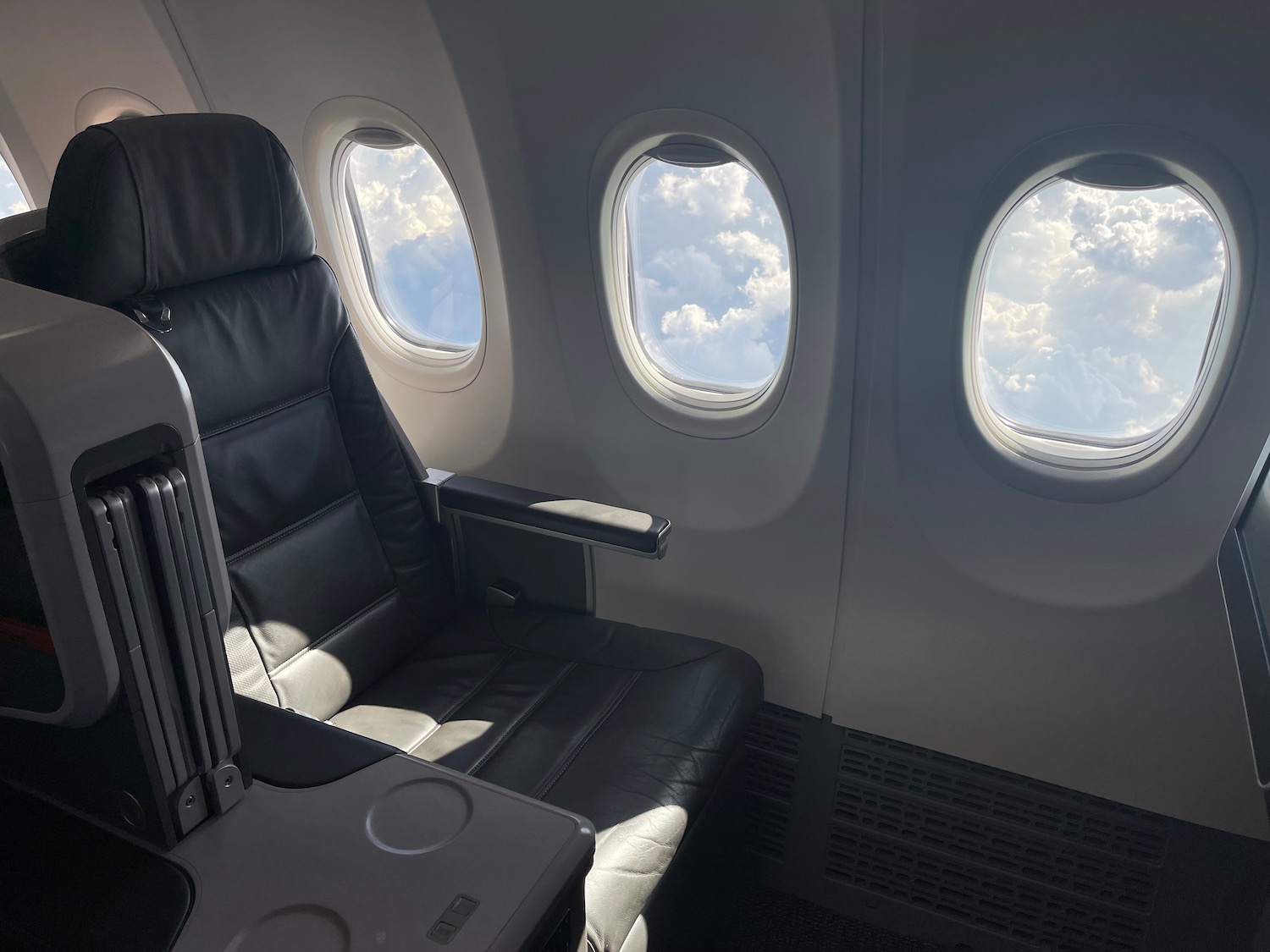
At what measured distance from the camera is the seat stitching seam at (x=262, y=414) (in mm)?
1827

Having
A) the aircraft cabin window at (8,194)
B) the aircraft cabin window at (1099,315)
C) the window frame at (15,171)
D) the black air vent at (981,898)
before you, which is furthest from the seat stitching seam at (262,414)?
the aircraft cabin window at (8,194)

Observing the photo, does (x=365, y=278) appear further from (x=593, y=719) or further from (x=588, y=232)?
(x=593, y=719)

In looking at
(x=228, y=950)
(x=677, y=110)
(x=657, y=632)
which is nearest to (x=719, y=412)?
(x=657, y=632)

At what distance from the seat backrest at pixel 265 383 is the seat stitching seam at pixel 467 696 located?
0.75 feet

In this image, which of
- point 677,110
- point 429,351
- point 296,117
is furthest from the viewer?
point 429,351

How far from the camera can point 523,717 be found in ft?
6.43

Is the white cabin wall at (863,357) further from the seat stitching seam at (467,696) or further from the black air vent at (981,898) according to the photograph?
the seat stitching seam at (467,696)

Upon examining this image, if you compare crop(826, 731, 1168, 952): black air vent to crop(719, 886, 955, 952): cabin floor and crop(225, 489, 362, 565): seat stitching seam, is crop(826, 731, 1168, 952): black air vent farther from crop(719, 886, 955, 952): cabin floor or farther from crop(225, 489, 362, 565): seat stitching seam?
crop(225, 489, 362, 565): seat stitching seam

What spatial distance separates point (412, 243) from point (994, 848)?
237cm

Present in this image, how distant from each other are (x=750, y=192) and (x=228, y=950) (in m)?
1.84

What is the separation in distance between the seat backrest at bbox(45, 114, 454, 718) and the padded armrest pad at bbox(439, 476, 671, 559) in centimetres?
14

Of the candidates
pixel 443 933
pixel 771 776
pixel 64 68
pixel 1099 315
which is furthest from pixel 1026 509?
pixel 64 68

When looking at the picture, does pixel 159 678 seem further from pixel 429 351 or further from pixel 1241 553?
pixel 429 351

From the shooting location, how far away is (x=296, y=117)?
2.56 meters
